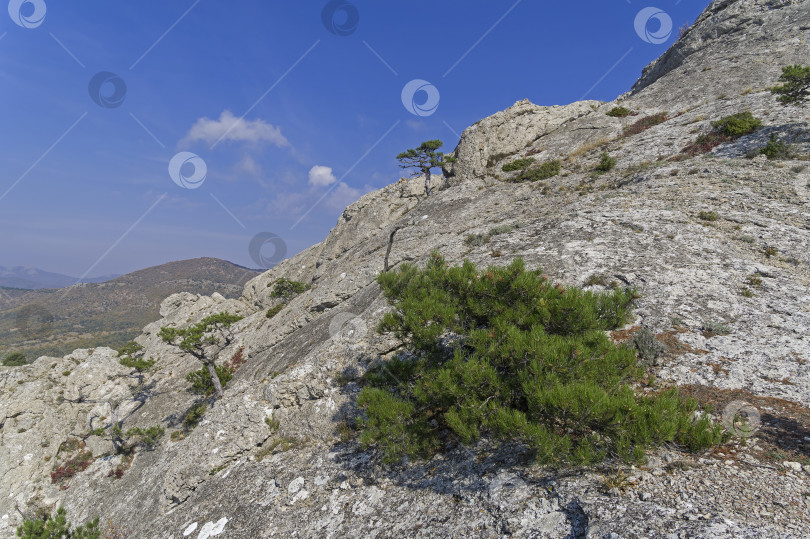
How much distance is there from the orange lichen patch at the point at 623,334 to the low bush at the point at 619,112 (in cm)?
4038

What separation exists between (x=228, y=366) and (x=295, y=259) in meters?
29.0

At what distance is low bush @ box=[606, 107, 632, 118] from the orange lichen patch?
40383mm

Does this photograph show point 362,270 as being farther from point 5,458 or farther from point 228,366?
point 5,458

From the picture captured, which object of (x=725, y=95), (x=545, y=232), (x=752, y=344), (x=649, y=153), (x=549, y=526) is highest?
(x=725, y=95)

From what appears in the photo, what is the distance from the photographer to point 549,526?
5.78 metres

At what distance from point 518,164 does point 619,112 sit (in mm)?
15384

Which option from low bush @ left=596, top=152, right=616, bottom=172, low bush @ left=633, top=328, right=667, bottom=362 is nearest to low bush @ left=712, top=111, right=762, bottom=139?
low bush @ left=596, top=152, right=616, bottom=172

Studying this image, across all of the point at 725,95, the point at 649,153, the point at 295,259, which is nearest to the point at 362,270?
the point at 649,153

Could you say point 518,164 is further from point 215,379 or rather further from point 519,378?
point 215,379

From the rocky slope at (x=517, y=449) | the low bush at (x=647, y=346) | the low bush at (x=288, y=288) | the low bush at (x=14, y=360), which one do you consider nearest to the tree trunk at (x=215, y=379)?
the rocky slope at (x=517, y=449)

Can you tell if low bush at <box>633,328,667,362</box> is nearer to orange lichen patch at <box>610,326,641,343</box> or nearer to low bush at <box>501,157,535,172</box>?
orange lichen patch at <box>610,326,641,343</box>

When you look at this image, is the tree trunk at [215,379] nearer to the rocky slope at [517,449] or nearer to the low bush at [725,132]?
the rocky slope at [517,449]

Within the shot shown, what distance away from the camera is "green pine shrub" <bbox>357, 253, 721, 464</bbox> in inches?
212

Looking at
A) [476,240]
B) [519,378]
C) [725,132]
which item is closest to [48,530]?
[519,378]
